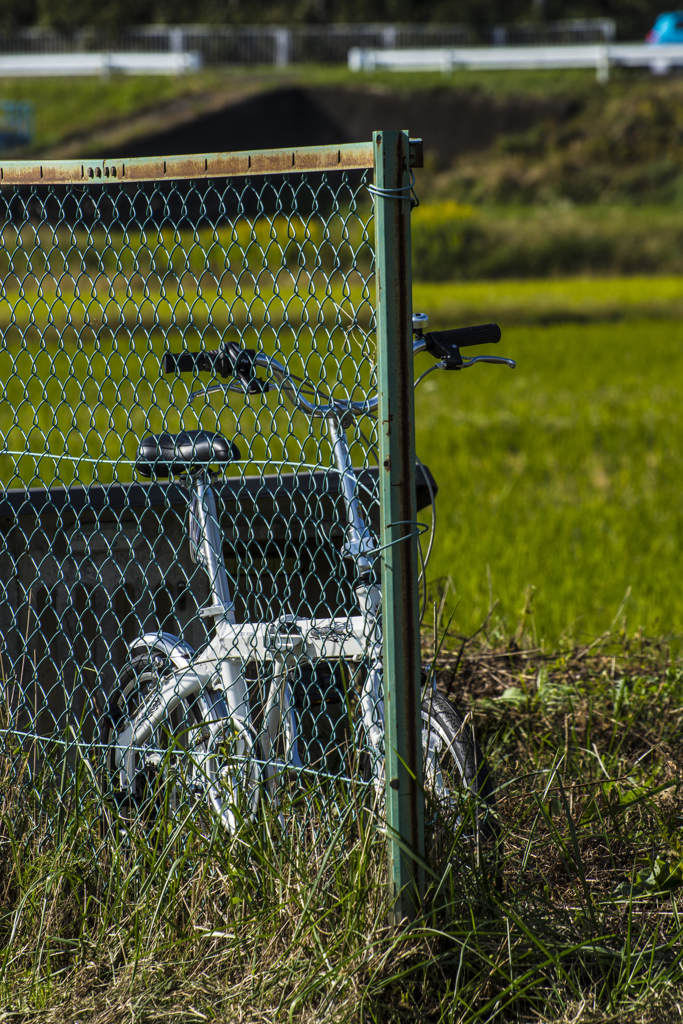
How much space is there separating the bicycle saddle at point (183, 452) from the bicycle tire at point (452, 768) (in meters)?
0.75

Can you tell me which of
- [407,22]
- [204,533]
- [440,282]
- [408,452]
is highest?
[407,22]

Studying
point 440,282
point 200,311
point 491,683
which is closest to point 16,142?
point 440,282

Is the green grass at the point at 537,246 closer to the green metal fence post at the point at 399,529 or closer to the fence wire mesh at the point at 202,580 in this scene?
the fence wire mesh at the point at 202,580

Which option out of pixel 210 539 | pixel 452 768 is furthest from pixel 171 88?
pixel 452 768

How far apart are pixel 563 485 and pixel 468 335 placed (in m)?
5.85

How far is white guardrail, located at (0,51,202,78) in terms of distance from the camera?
1678 inches

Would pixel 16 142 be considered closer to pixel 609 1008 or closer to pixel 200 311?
pixel 200 311

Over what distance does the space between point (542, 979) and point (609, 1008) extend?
5.3 inches

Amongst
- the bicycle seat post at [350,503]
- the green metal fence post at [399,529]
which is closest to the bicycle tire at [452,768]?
the green metal fence post at [399,529]

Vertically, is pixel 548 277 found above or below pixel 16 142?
below

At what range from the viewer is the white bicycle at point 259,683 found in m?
2.26

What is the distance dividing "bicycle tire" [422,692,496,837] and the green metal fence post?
0.13m

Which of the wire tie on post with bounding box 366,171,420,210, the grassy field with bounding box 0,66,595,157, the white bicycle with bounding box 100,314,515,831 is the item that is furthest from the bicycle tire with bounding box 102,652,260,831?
the grassy field with bounding box 0,66,595,157

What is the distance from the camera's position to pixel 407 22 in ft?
170
